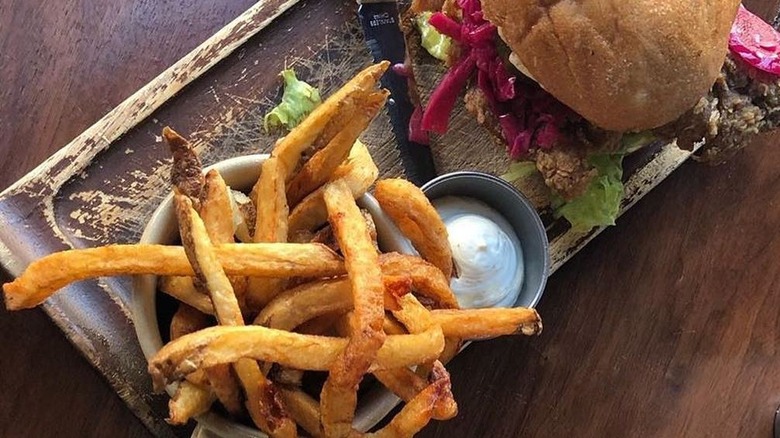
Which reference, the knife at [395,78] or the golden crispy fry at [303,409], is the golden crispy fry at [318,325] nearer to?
the golden crispy fry at [303,409]

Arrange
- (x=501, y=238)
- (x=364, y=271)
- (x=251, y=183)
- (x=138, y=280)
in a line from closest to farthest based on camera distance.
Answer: (x=364, y=271)
(x=138, y=280)
(x=251, y=183)
(x=501, y=238)

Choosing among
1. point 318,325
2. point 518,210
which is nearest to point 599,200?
point 518,210

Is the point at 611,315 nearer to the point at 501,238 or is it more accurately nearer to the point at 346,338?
the point at 501,238

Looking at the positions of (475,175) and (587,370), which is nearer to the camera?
(475,175)

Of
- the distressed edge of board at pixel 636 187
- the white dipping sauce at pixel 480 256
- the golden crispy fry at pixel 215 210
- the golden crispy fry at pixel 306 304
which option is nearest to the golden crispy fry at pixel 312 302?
the golden crispy fry at pixel 306 304

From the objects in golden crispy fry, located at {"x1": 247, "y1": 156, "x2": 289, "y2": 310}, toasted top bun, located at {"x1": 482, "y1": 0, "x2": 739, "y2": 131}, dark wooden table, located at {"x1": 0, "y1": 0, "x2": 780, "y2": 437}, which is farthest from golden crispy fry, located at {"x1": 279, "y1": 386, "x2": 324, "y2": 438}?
toasted top bun, located at {"x1": 482, "y1": 0, "x2": 739, "y2": 131}

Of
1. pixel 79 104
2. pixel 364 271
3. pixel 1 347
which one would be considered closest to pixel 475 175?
pixel 364 271

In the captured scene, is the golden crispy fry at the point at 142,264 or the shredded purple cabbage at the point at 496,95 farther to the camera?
the shredded purple cabbage at the point at 496,95
